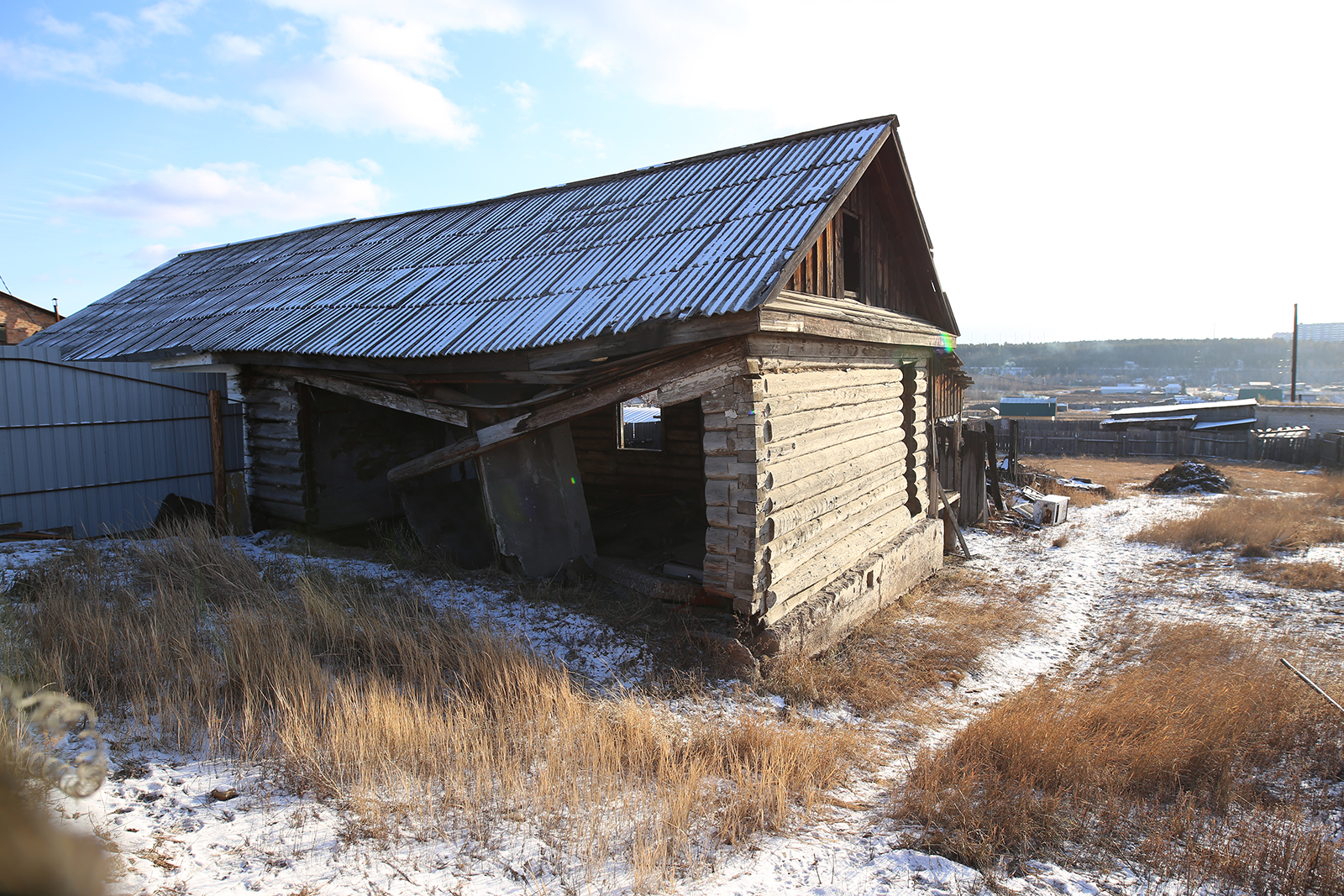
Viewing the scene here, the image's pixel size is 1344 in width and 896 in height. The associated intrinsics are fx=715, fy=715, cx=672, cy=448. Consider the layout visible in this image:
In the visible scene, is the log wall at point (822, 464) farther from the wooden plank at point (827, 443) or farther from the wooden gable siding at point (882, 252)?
the wooden gable siding at point (882, 252)

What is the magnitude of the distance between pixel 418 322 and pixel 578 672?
419cm

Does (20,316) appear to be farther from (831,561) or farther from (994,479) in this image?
(994,479)

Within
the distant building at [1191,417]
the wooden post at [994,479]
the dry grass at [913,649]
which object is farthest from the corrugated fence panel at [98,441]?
the distant building at [1191,417]

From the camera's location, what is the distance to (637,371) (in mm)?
6250

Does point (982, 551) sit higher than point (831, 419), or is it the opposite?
point (831, 419)

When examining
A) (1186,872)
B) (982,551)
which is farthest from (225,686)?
(982,551)

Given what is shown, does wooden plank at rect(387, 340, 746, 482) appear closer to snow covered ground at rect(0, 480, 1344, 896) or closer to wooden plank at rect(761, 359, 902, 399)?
wooden plank at rect(761, 359, 902, 399)

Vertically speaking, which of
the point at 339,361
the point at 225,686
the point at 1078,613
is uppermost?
the point at 339,361

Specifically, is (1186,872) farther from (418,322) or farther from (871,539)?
(418,322)

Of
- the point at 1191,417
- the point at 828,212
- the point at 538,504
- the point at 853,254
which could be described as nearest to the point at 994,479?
the point at 853,254

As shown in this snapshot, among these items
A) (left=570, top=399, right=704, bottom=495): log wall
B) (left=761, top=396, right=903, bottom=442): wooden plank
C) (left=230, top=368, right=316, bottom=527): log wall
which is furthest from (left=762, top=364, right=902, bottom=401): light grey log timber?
(left=230, top=368, right=316, bottom=527): log wall

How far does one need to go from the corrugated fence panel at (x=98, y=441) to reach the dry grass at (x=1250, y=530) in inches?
597

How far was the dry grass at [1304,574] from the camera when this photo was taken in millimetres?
9445

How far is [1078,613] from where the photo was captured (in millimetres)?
8867
